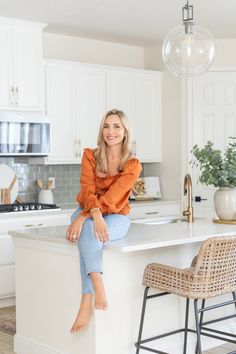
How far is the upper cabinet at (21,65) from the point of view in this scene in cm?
563

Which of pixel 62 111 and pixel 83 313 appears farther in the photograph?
pixel 62 111

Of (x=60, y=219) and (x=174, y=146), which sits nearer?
(x=60, y=219)

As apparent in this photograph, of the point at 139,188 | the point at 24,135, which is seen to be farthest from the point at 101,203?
the point at 139,188

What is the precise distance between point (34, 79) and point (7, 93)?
1.07 feet

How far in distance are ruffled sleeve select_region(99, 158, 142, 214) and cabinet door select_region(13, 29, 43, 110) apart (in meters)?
2.43

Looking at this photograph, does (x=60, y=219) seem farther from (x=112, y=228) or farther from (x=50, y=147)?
(x=112, y=228)

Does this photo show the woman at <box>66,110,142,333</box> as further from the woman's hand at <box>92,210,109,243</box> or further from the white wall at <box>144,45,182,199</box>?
the white wall at <box>144,45,182,199</box>

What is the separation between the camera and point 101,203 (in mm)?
3539

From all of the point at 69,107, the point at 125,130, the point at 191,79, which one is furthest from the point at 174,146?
the point at 125,130

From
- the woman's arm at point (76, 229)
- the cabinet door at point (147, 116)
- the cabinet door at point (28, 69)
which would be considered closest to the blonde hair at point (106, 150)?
the woman's arm at point (76, 229)

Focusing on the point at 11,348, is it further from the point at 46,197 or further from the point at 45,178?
the point at 45,178

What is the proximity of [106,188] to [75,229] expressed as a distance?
326 mm

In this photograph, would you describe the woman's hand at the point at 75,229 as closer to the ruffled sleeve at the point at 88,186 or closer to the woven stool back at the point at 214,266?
the ruffled sleeve at the point at 88,186

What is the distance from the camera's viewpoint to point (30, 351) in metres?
4.00
